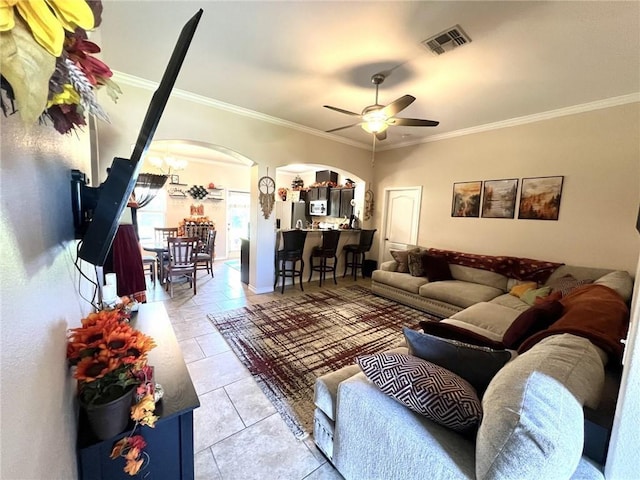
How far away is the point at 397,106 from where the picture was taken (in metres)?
2.62

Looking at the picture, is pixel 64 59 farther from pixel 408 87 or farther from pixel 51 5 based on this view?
pixel 408 87

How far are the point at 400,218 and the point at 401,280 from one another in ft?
6.05

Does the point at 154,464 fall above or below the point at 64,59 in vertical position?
below

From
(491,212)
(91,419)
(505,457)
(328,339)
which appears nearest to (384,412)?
(505,457)

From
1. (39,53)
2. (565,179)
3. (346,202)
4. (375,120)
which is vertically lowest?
(39,53)

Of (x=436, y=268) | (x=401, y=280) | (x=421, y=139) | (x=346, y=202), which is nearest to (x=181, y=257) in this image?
(x=401, y=280)

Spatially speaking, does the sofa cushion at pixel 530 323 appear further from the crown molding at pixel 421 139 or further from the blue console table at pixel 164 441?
the crown molding at pixel 421 139

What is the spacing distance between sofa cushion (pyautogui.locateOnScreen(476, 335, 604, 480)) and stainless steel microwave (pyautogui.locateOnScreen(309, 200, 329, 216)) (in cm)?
640

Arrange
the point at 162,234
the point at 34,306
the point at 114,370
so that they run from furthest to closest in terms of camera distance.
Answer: the point at 162,234 < the point at 114,370 < the point at 34,306

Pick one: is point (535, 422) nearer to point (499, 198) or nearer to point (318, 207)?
point (499, 198)

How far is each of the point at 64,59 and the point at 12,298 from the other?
46cm

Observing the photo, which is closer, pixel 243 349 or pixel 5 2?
pixel 5 2

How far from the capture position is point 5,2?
31cm

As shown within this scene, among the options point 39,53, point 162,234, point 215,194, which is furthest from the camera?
point 215,194
